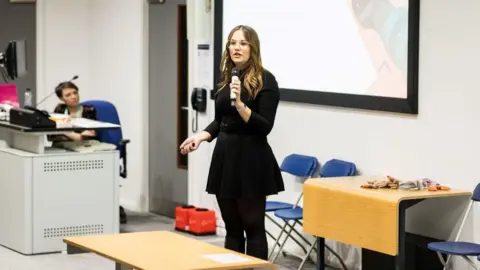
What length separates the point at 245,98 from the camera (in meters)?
5.23

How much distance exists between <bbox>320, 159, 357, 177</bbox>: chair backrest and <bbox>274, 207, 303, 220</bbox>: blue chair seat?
30cm

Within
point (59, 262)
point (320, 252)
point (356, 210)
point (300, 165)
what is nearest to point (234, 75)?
point (356, 210)

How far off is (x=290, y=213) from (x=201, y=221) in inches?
63.3

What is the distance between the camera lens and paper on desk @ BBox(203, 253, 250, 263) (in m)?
4.22

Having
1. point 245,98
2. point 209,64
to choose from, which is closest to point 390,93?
point 245,98

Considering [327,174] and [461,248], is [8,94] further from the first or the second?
[461,248]

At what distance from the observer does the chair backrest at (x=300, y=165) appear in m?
7.02

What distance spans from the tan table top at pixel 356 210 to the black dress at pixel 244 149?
64 centimetres

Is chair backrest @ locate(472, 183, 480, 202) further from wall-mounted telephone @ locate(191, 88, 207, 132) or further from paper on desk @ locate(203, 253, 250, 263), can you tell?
wall-mounted telephone @ locate(191, 88, 207, 132)

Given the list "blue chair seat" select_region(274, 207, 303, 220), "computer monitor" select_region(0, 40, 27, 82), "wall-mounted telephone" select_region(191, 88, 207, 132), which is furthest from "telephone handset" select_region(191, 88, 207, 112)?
"blue chair seat" select_region(274, 207, 303, 220)

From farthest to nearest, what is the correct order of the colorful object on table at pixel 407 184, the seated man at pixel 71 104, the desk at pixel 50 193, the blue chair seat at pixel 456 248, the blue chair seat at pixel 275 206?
the seated man at pixel 71 104
the desk at pixel 50 193
the blue chair seat at pixel 275 206
the colorful object on table at pixel 407 184
the blue chair seat at pixel 456 248

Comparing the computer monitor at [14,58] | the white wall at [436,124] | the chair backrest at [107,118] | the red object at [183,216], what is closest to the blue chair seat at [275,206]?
the white wall at [436,124]

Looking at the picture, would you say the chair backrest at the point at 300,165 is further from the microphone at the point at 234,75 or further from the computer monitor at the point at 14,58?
the computer monitor at the point at 14,58

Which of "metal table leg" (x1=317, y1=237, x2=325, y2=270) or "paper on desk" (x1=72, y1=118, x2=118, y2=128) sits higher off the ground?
"paper on desk" (x1=72, y1=118, x2=118, y2=128)
